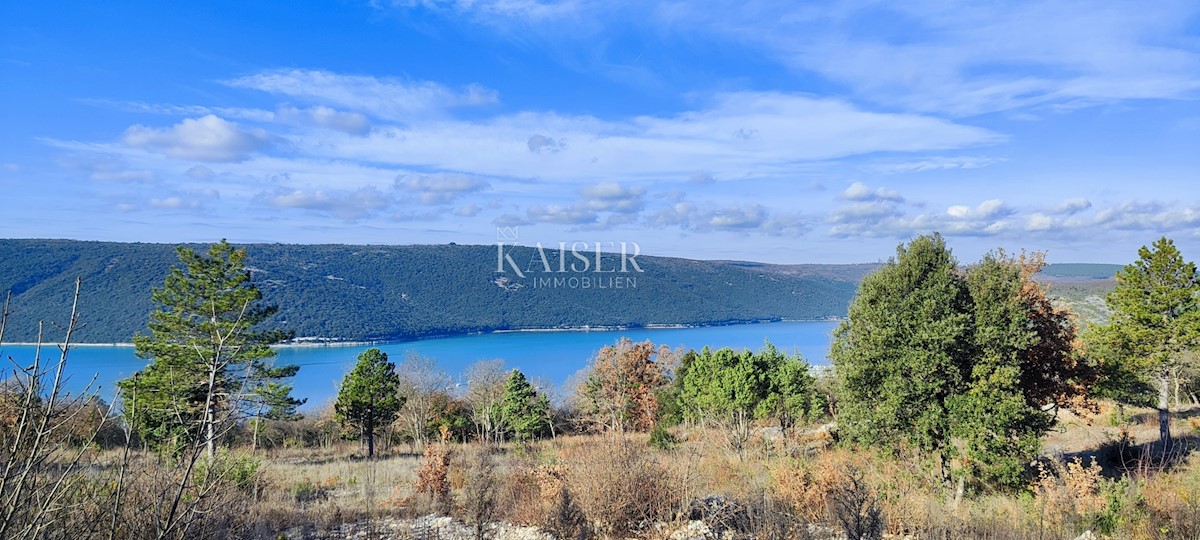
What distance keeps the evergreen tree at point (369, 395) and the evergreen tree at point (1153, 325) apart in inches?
853

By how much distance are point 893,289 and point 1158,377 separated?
9800 mm

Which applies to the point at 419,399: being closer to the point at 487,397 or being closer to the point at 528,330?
the point at 487,397

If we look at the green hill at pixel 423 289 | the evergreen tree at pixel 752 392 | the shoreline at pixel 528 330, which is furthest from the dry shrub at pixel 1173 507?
the shoreline at pixel 528 330

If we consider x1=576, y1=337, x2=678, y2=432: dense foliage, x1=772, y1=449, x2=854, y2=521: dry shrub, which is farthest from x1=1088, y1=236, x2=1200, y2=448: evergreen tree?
x1=576, y1=337, x2=678, y2=432: dense foliage

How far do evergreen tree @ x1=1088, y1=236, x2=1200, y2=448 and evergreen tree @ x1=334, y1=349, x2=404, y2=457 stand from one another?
21677 millimetres

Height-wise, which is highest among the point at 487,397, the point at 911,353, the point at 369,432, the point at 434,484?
the point at 911,353

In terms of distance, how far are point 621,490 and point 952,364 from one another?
272 inches

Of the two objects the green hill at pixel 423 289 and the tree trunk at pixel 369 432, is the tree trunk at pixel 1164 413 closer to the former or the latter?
the tree trunk at pixel 369 432

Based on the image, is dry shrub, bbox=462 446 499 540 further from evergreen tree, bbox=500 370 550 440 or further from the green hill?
the green hill

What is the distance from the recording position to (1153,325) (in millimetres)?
15734

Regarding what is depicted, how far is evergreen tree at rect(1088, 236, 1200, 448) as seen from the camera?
1521 centimetres

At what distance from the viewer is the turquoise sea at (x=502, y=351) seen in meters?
63.2

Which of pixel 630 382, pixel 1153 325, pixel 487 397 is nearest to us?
pixel 1153 325

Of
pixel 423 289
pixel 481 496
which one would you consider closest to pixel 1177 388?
pixel 481 496
